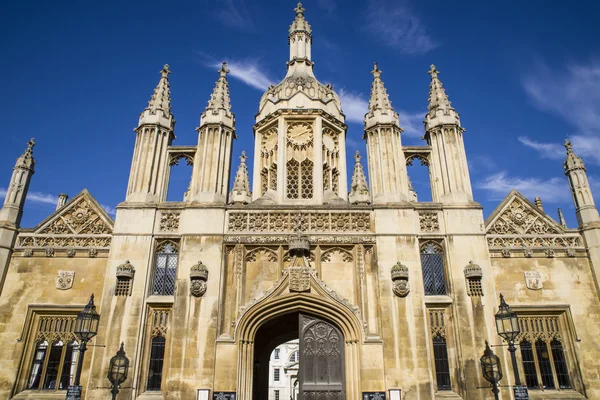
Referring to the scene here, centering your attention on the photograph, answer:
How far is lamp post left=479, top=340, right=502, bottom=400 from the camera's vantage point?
527 inches

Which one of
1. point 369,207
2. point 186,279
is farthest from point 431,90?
A: point 186,279

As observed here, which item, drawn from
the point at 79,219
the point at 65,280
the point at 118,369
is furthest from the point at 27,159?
the point at 118,369

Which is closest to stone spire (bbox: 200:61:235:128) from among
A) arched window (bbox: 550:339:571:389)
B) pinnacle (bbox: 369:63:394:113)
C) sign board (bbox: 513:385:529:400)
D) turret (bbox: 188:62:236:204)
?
turret (bbox: 188:62:236:204)

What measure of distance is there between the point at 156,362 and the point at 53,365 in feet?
12.1

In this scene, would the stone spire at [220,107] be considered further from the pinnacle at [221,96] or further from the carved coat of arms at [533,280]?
the carved coat of arms at [533,280]

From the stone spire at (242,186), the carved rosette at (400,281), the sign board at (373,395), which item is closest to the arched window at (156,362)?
the sign board at (373,395)

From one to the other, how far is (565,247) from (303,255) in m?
9.69

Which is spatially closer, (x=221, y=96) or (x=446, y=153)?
(x=446, y=153)

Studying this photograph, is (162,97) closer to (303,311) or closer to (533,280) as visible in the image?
(303,311)

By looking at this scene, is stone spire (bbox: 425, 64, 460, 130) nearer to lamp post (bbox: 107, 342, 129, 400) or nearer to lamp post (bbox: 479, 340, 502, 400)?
lamp post (bbox: 479, 340, 502, 400)

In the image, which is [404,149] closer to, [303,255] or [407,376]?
[303,255]

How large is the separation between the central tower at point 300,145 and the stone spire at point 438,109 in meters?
3.97

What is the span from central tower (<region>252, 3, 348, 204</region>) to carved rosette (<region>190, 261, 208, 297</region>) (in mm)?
4508

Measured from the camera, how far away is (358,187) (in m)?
22.0
